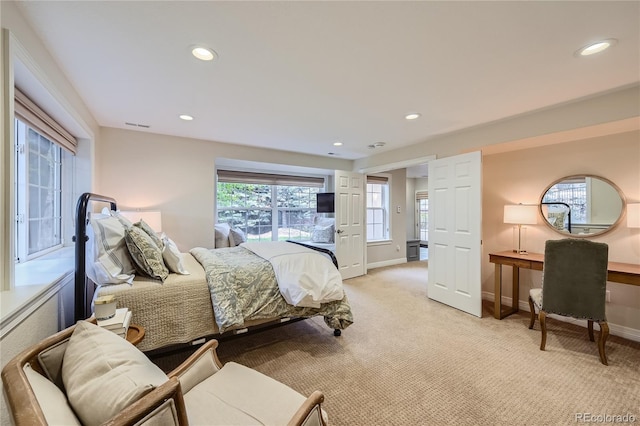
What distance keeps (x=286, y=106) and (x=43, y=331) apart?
2.37m

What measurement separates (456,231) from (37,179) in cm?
437

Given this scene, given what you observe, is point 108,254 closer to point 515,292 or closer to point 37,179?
point 37,179

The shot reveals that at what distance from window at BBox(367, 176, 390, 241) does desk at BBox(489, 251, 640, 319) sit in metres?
2.86

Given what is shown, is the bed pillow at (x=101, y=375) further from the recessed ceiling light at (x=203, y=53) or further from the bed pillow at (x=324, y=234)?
the bed pillow at (x=324, y=234)

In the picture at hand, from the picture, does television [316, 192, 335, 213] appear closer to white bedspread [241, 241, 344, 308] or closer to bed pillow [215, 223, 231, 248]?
bed pillow [215, 223, 231, 248]

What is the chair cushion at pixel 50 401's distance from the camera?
24.8 inches

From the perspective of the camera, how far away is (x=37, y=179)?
2127 mm

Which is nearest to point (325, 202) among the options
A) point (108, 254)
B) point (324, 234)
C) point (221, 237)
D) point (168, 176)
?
point (324, 234)

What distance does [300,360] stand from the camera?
2240 mm

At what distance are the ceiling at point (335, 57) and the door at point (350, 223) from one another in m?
1.98

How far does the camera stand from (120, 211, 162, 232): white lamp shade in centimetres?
307

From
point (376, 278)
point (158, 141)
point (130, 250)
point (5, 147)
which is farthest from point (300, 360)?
point (158, 141)

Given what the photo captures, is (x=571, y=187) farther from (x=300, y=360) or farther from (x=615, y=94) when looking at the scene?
(x=300, y=360)

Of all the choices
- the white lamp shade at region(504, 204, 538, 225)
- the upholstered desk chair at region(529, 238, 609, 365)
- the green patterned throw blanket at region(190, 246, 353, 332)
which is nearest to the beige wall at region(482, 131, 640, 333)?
the white lamp shade at region(504, 204, 538, 225)
